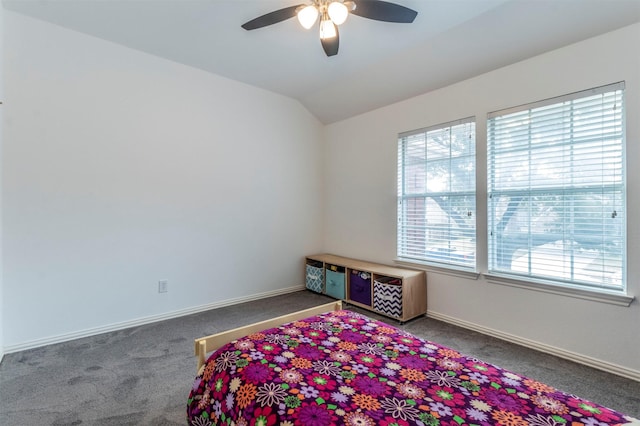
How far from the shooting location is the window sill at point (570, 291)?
219 cm

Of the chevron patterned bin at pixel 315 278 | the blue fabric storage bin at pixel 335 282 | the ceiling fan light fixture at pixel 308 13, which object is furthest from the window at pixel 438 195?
the ceiling fan light fixture at pixel 308 13

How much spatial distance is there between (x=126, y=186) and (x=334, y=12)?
8.18 feet

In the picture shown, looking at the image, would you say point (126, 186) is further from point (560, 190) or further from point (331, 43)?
point (560, 190)

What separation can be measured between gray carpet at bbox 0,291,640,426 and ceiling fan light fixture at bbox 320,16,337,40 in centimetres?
251

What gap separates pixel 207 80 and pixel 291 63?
3.30 ft

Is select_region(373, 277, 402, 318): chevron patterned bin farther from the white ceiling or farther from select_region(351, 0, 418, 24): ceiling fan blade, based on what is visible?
select_region(351, 0, 418, 24): ceiling fan blade

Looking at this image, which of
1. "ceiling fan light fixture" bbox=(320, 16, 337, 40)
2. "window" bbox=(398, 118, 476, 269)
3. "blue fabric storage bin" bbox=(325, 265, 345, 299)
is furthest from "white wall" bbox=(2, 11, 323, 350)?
"ceiling fan light fixture" bbox=(320, 16, 337, 40)

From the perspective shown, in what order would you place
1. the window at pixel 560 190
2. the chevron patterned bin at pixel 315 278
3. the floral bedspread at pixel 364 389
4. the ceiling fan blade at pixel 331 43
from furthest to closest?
the chevron patterned bin at pixel 315 278 → the window at pixel 560 190 → the ceiling fan blade at pixel 331 43 → the floral bedspread at pixel 364 389

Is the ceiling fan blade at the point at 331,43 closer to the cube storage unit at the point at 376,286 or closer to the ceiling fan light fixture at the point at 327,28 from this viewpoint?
the ceiling fan light fixture at the point at 327,28

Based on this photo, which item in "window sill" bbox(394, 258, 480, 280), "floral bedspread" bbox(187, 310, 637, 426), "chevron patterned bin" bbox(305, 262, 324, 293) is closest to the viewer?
"floral bedspread" bbox(187, 310, 637, 426)

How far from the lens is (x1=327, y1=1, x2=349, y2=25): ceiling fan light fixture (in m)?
1.80

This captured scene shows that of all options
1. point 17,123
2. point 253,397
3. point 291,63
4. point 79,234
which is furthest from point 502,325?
point 17,123

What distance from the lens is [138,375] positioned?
218 centimetres

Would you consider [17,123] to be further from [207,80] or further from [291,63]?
[291,63]
